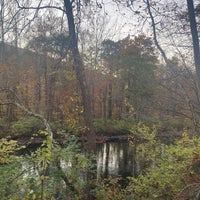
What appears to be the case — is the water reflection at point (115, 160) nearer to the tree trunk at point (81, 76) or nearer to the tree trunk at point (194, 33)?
the tree trunk at point (81, 76)

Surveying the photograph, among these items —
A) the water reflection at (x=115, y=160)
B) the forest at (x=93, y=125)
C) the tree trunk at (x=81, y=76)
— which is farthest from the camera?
the water reflection at (x=115, y=160)

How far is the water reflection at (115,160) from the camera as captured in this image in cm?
1009

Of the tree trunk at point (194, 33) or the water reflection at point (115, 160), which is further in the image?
the water reflection at point (115, 160)

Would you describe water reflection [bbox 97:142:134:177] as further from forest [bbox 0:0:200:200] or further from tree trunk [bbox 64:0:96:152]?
tree trunk [bbox 64:0:96:152]

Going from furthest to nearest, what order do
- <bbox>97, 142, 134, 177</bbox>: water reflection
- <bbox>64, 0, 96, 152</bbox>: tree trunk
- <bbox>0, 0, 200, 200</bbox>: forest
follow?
<bbox>97, 142, 134, 177</bbox>: water reflection → <bbox>64, 0, 96, 152</bbox>: tree trunk → <bbox>0, 0, 200, 200</bbox>: forest

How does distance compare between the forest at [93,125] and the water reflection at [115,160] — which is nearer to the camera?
the forest at [93,125]

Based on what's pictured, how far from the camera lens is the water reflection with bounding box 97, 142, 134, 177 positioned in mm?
10094

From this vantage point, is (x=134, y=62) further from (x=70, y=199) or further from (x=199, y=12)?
(x=70, y=199)

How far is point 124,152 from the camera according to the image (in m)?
14.1

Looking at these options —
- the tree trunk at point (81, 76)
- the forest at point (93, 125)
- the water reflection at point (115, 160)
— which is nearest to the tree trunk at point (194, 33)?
the forest at point (93, 125)

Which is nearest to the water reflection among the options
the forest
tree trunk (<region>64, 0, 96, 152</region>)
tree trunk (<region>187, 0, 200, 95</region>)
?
the forest

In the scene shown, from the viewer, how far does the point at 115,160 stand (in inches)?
476

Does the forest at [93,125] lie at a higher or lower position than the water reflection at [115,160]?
higher

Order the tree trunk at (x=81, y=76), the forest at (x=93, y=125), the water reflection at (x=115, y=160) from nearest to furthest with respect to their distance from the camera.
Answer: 1. the forest at (x=93, y=125)
2. the tree trunk at (x=81, y=76)
3. the water reflection at (x=115, y=160)
